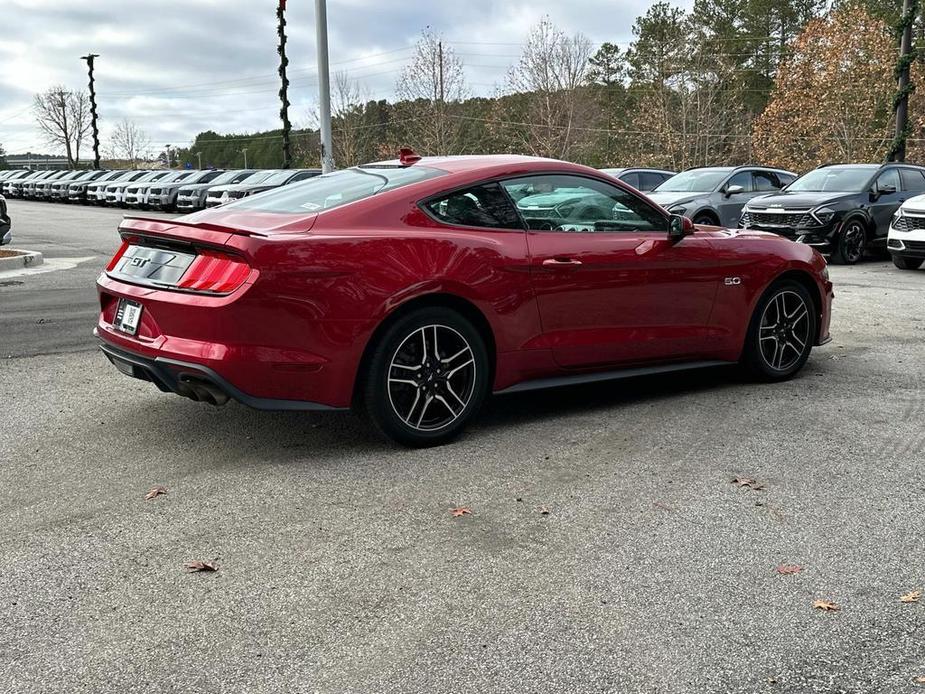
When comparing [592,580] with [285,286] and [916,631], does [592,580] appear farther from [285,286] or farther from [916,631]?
[285,286]

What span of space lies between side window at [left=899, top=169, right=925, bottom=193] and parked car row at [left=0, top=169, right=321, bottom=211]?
46.0 ft

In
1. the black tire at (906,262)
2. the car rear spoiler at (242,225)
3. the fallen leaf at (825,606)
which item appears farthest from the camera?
the black tire at (906,262)

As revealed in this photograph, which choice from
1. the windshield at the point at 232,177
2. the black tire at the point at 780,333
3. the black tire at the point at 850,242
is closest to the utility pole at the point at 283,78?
the windshield at the point at 232,177

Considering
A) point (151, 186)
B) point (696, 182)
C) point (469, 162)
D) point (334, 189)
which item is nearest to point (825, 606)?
point (469, 162)

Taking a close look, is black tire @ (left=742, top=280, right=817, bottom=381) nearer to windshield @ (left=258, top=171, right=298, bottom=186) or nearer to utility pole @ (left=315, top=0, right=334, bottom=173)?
utility pole @ (left=315, top=0, right=334, bottom=173)

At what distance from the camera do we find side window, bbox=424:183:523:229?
16.5 feet

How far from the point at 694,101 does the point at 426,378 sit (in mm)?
50497

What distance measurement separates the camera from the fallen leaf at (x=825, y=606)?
3209mm

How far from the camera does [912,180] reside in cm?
1684

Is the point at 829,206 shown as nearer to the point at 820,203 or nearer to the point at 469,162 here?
the point at 820,203

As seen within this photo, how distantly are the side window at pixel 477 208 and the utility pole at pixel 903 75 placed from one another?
Result: 79.4 feet

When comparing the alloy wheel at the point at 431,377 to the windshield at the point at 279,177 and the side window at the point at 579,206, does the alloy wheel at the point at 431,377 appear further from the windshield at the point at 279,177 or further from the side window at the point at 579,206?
the windshield at the point at 279,177

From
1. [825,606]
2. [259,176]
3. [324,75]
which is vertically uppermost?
[324,75]

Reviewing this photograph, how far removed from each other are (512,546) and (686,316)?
2.75 metres
